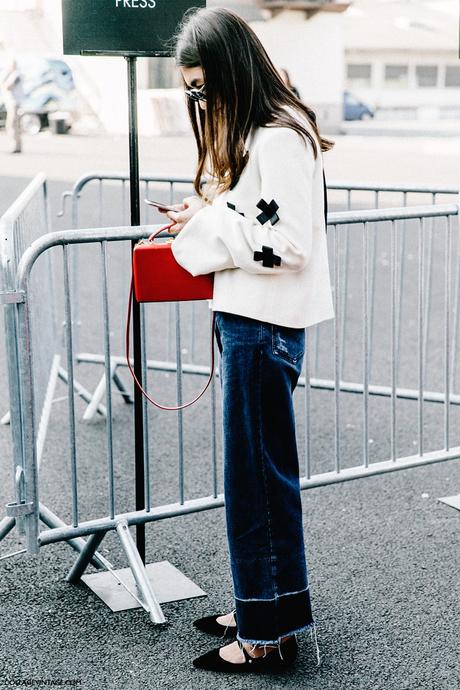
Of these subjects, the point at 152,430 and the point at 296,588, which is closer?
the point at 296,588

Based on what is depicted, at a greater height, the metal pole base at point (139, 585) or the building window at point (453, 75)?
the building window at point (453, 75)

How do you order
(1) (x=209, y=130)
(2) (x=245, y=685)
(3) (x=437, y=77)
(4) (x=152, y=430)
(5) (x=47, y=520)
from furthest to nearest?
(3) (x=437, y=77) < (4) (x=152, y=430) < (5) (x=47, y=520) < (2) (x=245, y=685) < (1) (x=209, y=130)

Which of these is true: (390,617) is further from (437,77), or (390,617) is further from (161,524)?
(437,77)

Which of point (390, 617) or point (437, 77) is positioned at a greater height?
point (437, 77)

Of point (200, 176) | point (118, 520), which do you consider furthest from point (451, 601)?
point (200, 176)

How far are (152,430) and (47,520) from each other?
1734 mm

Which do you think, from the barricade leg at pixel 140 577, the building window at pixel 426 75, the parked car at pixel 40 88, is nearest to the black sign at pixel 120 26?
the barricade leg at pixel 140 577

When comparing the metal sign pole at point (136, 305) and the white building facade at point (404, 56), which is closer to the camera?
the metal sign pole at point (136, 305)

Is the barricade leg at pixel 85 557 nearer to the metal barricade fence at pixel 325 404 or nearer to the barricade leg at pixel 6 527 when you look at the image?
the metal barricade fence at pixel 325 404

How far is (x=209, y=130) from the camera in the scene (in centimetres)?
300

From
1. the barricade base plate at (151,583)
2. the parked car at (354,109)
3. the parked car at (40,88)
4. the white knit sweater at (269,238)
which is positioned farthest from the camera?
the parked car at (354,109)

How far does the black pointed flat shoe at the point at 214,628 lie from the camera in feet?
11.5

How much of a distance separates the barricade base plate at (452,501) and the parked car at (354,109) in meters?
39.7

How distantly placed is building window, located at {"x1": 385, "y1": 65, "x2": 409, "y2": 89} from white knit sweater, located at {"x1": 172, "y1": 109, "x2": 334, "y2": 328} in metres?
64.8
